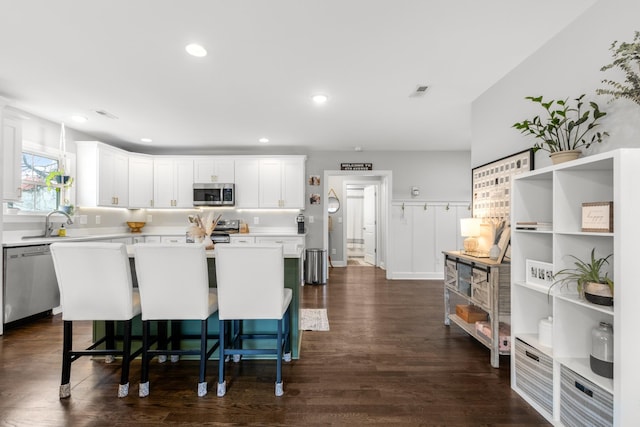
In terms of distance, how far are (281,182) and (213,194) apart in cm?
124

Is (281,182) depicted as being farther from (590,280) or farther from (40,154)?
(590,280)

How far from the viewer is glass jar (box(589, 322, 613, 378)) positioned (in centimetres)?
149

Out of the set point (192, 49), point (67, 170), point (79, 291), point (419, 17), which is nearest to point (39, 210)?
point (67, 170)

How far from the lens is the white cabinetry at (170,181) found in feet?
18.5

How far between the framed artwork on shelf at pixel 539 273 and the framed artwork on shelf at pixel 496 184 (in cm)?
81

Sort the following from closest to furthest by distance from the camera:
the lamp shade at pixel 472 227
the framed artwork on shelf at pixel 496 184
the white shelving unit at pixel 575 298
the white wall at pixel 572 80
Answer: the white shelving unit at pixel 575 298
the white wall at pixel 572 80
the framed artwork on shelf at pixel 496 184
the lamp shade at pixel 472 227

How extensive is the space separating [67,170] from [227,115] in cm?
267

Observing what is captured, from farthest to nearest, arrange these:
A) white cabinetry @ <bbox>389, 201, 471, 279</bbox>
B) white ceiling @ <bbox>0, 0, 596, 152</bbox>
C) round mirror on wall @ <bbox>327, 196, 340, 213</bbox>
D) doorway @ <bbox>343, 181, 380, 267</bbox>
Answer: doorway @ <bbox>343, 181, 380, 267</bbox>
round mirror on wall @ <bbox>327, 196, 340, 213</bbox>
white cabinetry @ <bbox>389, 201, 471, 279</bbox>
white ceiling @ <bbox>0, 0, 596, 152</bbox>

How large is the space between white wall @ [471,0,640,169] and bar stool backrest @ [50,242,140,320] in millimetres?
3084

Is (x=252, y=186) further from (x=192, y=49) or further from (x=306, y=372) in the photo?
(x=306, y=372)

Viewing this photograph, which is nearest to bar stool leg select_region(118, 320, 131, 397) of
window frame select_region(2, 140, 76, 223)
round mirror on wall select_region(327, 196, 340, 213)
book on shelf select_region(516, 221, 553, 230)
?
book on shelf select_region(516, 221, 553, 230)

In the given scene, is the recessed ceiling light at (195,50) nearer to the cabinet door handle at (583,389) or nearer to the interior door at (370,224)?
the cabinet door handle at (583,389)

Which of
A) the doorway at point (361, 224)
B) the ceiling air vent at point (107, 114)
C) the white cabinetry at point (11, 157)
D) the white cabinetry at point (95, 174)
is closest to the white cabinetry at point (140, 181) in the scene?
the white cabinetry at point (95, 174)

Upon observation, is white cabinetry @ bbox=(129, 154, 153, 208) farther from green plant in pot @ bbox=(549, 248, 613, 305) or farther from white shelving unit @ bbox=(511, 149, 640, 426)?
green plant in pot @ bbox=(549, 248, 613, 305)
